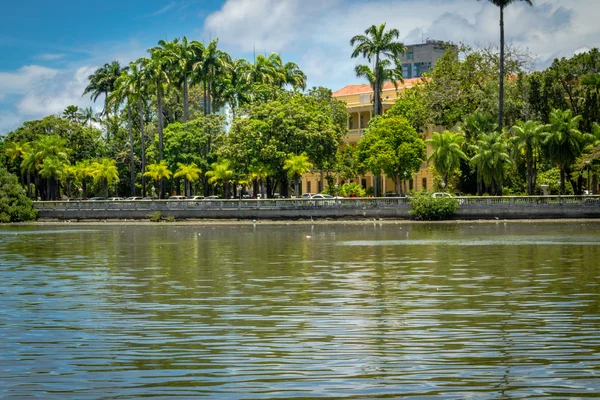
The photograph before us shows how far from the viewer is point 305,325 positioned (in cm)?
1842

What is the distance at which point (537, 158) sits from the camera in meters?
75.4

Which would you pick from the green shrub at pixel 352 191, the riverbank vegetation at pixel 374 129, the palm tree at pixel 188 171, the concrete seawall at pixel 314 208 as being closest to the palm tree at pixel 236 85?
the riverbank vegetation at pixel 374 129

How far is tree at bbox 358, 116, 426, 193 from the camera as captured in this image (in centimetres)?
8406

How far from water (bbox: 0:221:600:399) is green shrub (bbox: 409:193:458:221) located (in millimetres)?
29560

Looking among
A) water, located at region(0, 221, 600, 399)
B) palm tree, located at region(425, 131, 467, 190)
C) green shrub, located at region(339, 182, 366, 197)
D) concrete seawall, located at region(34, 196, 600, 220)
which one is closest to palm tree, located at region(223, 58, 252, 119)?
green shrub, located at region(339, 182, 366, 197)

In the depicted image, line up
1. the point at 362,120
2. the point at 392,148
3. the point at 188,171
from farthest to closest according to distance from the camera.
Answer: the point at 362,120 < the point at 188,171 < the point at 392,148

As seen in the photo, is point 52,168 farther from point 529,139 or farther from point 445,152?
point 529,139

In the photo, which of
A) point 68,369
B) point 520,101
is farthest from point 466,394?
point 520,101

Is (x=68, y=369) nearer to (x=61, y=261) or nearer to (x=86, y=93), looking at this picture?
(x=61, y=261)

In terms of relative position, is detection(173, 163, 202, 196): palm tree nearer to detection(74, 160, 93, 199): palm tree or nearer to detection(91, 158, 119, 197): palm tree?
detection(91, 158, 119, 197): palm tree

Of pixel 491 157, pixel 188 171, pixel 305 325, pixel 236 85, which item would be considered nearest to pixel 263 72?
pixel 236 85

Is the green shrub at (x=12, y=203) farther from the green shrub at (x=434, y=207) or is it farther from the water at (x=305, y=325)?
the water at (x=305, y=325)

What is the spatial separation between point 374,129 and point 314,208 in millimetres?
15301

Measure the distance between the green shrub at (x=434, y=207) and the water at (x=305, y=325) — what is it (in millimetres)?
29560
